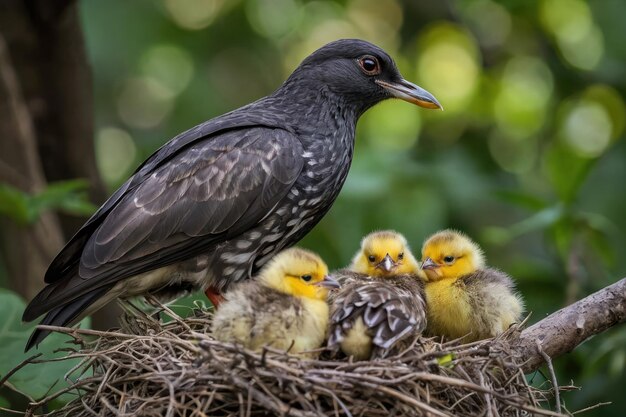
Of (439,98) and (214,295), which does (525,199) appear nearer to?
(214,295)

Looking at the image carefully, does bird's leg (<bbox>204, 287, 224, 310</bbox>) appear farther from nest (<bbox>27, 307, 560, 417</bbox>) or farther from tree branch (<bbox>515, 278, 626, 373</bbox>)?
tree branch (<bbox>515, 278, 626, 373</bbox>)

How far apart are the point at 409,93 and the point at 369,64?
325 mm

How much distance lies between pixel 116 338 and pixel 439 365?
5.86 ft

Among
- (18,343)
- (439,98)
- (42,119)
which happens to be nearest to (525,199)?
(18,343)

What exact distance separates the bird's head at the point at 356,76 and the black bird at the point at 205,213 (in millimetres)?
313

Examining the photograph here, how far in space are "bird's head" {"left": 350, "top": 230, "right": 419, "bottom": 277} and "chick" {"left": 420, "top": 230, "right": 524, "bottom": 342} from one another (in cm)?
12

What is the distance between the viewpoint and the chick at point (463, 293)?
5.26 metres

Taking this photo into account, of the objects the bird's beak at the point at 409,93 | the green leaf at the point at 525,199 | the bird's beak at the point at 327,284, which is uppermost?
the bird's beak at the point at 409,93

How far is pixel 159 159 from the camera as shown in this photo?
592 cm

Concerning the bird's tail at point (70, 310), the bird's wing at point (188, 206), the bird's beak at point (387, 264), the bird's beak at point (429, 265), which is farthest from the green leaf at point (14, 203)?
the bird's beak at point (429, 265)

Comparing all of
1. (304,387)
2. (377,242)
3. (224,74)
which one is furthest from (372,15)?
(304,387)

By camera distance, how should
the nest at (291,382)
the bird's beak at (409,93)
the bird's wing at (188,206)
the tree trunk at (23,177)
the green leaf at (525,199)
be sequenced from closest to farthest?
the nest at (291,382) < the bird's wing at (188,206) < the bird's beak at (409,93) < the green leaf at (525,199) < the tree trunk at (23,177)

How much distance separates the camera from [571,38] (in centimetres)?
1034

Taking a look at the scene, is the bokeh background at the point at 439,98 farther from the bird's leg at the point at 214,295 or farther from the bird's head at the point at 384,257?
the bird's leg at the point at 214,295
